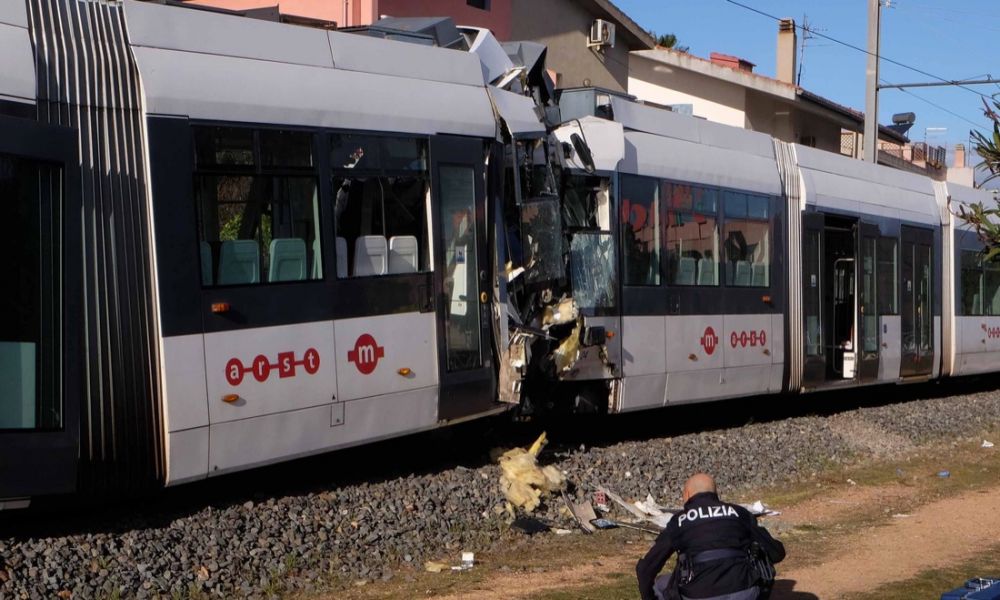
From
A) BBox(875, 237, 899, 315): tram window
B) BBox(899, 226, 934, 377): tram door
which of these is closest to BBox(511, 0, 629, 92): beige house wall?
BBox(899, 226, 934, 377): tram door

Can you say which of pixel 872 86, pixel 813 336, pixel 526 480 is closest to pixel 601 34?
pixel 872 86

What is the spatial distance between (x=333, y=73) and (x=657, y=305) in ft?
18.3

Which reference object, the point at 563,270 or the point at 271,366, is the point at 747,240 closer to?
the point at 563,270

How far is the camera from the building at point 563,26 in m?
23.7

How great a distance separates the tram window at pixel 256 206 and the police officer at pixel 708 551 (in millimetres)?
3981

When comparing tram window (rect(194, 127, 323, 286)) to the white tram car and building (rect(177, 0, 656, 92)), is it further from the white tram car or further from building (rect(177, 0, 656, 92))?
building (rect(177, 0, 656, 92))

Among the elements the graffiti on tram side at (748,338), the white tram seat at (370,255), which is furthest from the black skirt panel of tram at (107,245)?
the graffiti on tram side at (748,338)

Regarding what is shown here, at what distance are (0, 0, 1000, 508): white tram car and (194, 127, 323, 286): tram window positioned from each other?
0.02 meters

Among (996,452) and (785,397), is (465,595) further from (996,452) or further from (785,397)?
(785,397)

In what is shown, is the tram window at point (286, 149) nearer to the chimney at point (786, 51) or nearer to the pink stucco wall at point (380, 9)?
the pink stucco wall at point (380, 9)

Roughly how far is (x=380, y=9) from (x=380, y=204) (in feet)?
41.8

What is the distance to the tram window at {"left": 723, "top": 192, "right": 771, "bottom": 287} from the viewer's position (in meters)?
15.4

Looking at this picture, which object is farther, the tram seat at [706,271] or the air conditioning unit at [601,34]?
the air conditioning unit at [601,34]

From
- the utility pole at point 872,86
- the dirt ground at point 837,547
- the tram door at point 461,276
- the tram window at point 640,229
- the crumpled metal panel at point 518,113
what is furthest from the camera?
the utility pole at point 872,86
